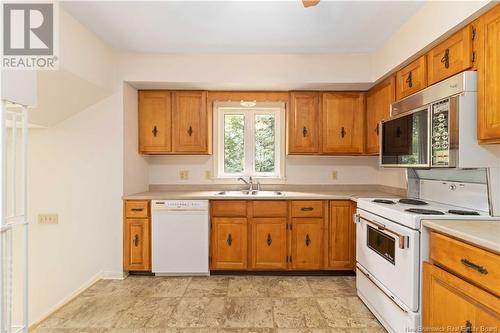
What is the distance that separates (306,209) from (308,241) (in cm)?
35

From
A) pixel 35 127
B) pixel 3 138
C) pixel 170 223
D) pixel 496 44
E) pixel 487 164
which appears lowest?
pixel 170 223

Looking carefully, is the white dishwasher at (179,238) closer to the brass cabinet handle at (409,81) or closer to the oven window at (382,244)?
the oven window at (382,244)

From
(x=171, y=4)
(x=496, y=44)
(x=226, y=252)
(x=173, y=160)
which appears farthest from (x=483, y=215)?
(x=173, y=160)

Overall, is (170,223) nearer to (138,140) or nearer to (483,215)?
(138,140)

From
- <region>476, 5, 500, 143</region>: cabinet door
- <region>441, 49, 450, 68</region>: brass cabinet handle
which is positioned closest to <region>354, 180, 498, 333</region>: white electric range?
<region>476, 5, 500, 143</region>: cabinet door

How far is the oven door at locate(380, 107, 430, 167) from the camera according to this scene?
2043 millimetres

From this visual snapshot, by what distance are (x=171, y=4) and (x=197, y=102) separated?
129 centimetres

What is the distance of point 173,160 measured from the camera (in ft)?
11.6

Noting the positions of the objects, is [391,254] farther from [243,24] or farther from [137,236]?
[137,236]

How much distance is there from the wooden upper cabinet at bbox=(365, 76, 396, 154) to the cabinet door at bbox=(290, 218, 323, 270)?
1.07 meters

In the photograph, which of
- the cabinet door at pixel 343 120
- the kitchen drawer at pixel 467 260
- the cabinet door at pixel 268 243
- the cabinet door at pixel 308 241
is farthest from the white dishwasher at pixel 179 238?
the kitchen drawer at pixel 467 260

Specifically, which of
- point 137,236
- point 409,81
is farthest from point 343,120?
point 137,236

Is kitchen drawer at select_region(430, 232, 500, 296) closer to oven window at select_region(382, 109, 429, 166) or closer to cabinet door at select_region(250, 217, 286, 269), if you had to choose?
oven window at select_region(382, 109, 429, 166)

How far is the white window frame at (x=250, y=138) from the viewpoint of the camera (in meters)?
3.56
